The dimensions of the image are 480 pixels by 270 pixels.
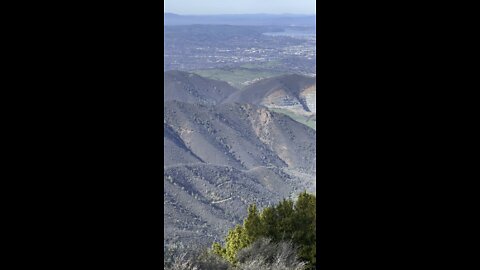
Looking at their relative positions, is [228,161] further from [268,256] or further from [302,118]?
[268,256]

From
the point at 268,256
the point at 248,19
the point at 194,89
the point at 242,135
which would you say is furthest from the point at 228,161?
the point at 268,256

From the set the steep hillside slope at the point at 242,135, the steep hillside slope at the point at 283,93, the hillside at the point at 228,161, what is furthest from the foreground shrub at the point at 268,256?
the steep hillside slope at the point at 283,93

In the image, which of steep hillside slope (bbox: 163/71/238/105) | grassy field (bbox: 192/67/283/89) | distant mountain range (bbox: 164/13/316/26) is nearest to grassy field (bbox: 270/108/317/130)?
grassy field (bbox: 192/67/283/89)

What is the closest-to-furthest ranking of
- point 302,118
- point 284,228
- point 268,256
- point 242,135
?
1. point 268,256
2. point 284,228
3. point 302,118
4. point 242,135

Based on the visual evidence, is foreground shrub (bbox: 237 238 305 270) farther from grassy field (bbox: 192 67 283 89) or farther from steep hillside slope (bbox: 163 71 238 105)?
steep hillside slope (bbox: 163 71 238 105)
